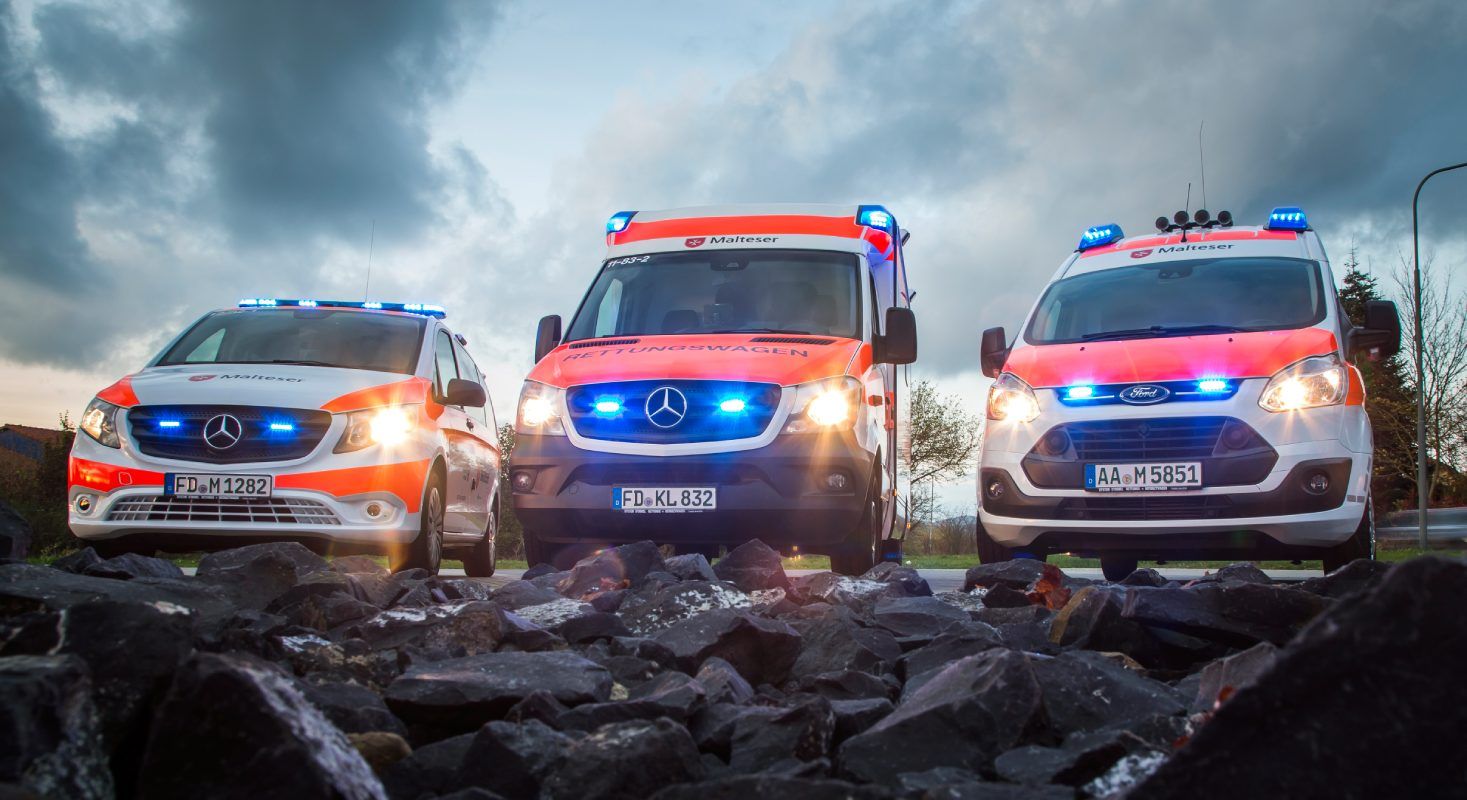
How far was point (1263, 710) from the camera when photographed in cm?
199

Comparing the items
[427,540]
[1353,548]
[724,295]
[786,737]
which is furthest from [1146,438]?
[786,737]

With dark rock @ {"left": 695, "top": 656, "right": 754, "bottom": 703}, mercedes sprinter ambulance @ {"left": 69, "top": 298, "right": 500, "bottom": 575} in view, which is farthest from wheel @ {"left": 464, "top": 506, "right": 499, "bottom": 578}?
dark rock @ {"left": 695, "top": 656, "right": 754, "bottom": 703}

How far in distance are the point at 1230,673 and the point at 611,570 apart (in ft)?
12.5

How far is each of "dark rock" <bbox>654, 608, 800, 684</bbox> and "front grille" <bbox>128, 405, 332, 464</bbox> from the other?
547 cm

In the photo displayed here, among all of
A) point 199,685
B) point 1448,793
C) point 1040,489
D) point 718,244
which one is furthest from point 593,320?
point 1448,793

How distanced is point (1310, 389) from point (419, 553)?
20.8 feet

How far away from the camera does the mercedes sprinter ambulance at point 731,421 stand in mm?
8047

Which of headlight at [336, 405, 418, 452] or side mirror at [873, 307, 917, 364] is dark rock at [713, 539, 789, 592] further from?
headlight at [336, 405, 418, 452]

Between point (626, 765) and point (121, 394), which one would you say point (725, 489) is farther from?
point (626, 765)

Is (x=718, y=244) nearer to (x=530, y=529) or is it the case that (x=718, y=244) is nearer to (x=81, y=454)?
(x=530, y=529)

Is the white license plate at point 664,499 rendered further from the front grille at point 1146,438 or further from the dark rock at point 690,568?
the front grille at point 1146,438

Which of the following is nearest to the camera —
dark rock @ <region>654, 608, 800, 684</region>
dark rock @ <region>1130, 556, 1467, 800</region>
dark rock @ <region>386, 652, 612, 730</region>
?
dark rock @ <region>1130, 556, 1467, 800</region>

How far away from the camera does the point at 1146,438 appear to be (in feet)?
27.0

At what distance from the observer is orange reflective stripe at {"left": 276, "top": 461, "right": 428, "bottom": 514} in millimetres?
8758
